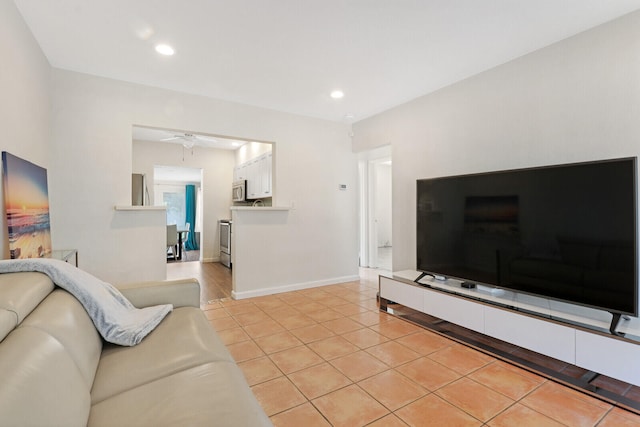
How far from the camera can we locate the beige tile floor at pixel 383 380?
65.2 inches

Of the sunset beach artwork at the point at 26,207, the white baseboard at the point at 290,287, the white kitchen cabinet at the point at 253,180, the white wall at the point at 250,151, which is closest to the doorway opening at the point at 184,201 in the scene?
the white wall at the point at 250,151

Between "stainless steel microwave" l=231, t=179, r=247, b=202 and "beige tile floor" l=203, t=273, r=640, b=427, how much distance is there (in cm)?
321

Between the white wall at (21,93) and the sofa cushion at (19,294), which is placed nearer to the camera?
the sofa cushion at (19,294)

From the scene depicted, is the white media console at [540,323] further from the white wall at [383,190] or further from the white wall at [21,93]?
the white wall at [383,190]

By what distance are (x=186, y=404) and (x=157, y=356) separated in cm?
45

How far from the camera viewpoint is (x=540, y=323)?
6.73 feet

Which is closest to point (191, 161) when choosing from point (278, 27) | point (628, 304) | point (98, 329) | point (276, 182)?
point (276, 182)

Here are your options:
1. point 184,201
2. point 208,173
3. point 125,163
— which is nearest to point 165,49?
point 125,163

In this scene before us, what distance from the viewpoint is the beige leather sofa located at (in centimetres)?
79

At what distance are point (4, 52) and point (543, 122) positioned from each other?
3.88 m

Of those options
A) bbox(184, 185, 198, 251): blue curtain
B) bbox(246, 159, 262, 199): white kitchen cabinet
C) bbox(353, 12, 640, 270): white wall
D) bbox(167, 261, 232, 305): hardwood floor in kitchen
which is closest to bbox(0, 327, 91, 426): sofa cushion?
bbox(167, 261, 232, 305): hardwood floor in kitchen

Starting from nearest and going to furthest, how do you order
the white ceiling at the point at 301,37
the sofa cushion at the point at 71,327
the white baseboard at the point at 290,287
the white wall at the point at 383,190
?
the sofa cushion at the point at 71,327 < the white ceiling at the point at 301,37 < the white baseboard at the point at 290,287 < the white wall at the point at 383,190

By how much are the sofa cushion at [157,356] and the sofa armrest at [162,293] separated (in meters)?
0.30

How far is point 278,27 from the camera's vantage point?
7.39 feet
